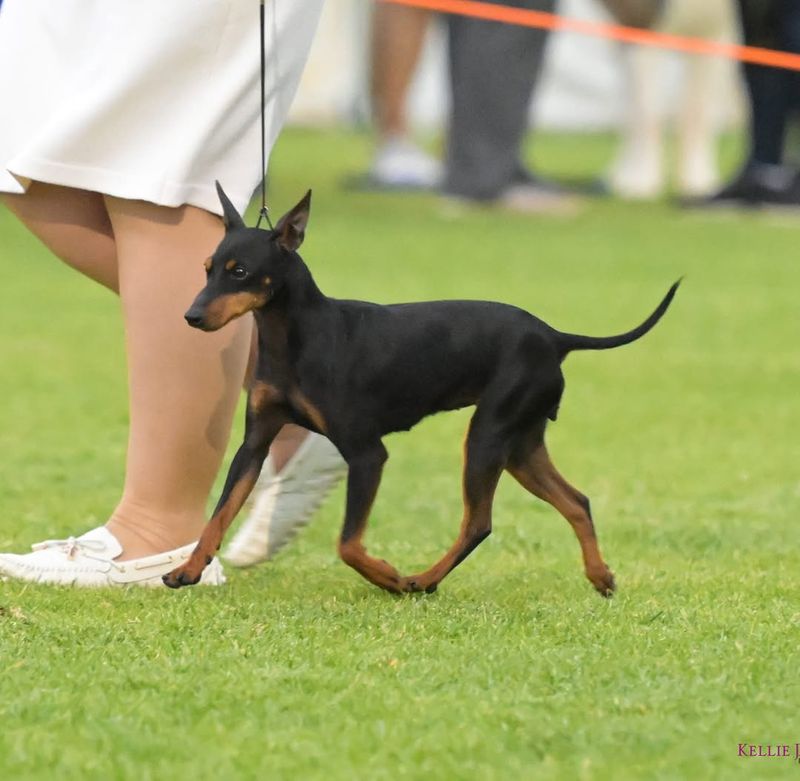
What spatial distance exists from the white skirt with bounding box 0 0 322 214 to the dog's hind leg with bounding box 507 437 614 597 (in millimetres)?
692

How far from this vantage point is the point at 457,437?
218 inches

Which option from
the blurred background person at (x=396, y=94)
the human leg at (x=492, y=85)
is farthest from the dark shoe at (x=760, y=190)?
the blurred background person at (x=396, y=94)

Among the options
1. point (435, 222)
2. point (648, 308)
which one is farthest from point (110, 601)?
point (435, 222)

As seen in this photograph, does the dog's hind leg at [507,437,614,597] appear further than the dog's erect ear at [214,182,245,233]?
Yes

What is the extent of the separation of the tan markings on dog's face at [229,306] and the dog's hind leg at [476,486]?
434mm

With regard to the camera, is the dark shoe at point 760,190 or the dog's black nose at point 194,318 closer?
the dog's black nose at point 194,318

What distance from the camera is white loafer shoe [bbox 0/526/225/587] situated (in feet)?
11.6

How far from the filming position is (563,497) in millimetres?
3506

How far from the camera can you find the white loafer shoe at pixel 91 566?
11.6 ft

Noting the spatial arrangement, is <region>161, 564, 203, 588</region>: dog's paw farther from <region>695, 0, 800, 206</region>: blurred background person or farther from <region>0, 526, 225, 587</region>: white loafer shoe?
<region>695, 0, 800, 206</region>: blurred background person

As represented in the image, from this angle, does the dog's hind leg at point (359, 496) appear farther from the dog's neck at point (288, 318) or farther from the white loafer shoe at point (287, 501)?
the white loafer shoe at point (287, 501)

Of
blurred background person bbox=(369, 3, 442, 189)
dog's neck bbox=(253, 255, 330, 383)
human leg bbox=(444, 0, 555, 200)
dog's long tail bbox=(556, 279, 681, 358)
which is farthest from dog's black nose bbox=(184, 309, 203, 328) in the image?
blurred background person bbox=(369, 3, 442, 189)

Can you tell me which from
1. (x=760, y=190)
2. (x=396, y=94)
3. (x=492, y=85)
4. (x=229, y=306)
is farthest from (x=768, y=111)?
(x=229, y=306)

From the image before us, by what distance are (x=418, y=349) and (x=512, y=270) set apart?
5367 mm
